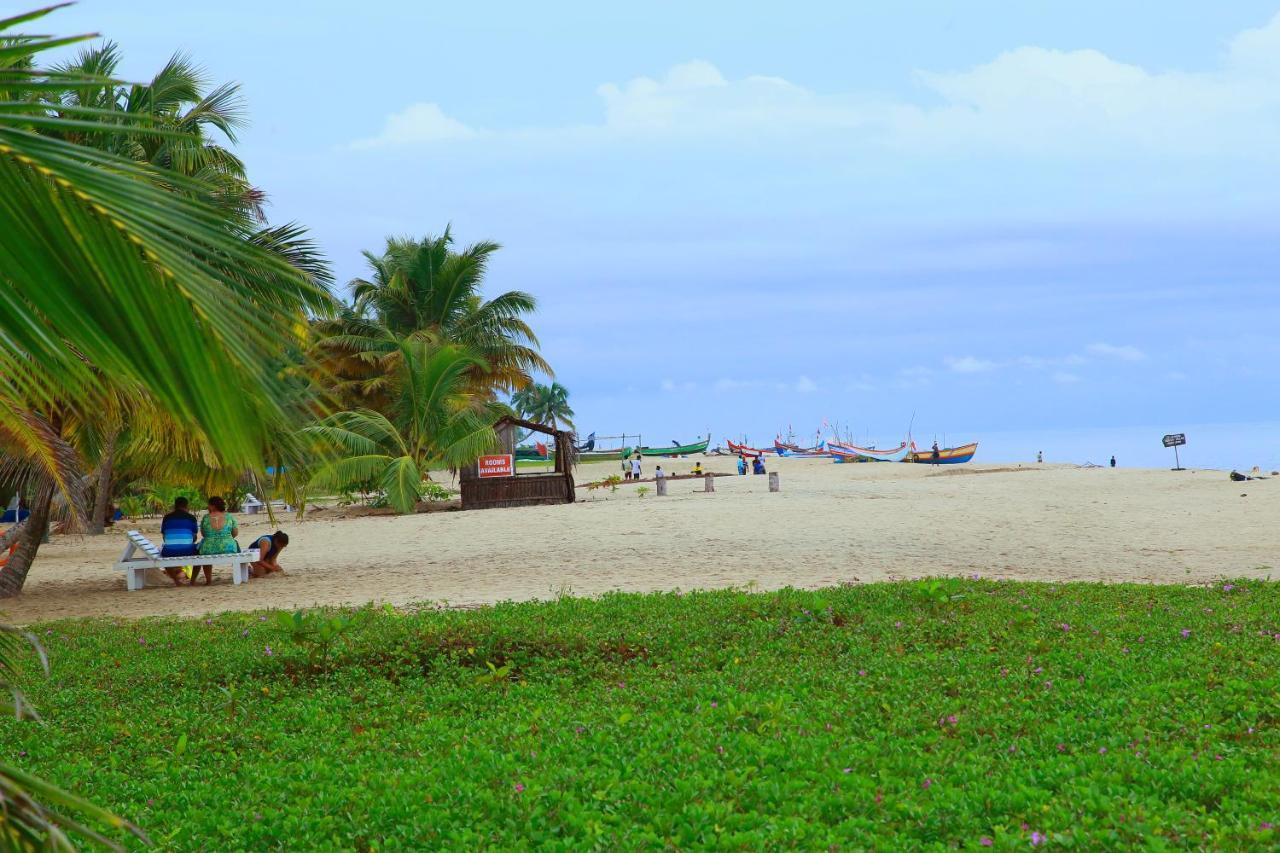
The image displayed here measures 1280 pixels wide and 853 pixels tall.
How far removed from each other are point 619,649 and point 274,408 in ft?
20.9

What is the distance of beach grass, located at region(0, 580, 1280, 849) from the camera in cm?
434

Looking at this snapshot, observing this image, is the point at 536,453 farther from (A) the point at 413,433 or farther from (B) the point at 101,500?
(B) the point at 101,500

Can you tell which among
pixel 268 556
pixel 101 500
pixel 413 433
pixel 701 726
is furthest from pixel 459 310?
pixel 701 726

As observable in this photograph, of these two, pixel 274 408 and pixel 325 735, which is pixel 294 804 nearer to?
pixel 325 735

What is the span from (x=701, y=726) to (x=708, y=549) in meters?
10.7

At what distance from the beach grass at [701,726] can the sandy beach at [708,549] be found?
2.96 meters

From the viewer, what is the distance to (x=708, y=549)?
16250mm

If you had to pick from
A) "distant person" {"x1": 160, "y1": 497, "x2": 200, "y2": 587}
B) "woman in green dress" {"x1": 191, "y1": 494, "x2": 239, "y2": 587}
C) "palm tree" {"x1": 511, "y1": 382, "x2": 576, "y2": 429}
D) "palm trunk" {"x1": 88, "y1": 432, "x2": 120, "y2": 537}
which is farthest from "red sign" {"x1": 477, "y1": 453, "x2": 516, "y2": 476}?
"palm tree" {"x1": 511, "y1": 382, "x2": 576, "y2": 429}

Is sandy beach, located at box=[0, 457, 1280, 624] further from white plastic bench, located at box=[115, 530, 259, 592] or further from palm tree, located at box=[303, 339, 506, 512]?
palm tree, located at box=[303, 339, 506, 512]

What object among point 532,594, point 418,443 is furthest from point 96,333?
point 418,443

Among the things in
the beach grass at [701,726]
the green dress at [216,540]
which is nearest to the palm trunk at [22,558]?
the green dress at [216,540]

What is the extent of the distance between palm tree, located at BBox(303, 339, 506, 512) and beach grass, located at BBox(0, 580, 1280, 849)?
17.3 meters

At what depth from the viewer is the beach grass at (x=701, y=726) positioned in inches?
171

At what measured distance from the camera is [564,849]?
4094 millimetres
